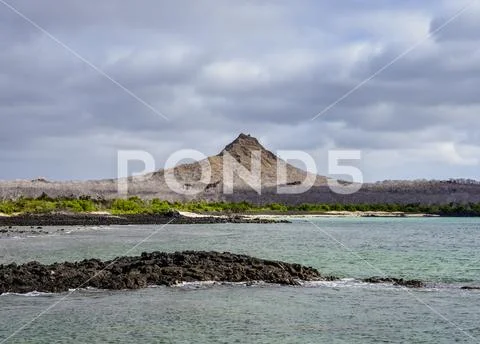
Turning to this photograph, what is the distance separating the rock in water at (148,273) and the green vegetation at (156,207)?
77513mm

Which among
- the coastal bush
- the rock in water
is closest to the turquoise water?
the rock in water

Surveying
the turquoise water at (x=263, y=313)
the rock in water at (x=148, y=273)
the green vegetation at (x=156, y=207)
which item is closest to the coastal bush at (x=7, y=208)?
the green vegetation at (x=156, y=207)

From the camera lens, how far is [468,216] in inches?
6250

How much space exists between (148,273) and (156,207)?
10565 centimetres

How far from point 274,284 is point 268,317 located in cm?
675

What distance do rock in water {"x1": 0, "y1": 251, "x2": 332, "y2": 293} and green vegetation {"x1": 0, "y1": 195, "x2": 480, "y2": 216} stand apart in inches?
3052

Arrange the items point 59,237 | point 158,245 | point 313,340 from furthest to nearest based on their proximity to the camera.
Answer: point 59,237 → point 158,245 → point 313,340

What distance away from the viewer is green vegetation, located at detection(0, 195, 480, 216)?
11381cm

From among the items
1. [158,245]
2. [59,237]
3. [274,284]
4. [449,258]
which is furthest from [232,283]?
[59,237]

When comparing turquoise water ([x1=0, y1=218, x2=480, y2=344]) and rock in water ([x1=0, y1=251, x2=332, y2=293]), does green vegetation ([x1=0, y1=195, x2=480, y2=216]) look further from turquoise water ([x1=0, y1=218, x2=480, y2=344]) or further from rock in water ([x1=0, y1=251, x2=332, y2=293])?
turquoise water ([x1=0, y1=218, x2=480, y2=344])

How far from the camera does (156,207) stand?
134m

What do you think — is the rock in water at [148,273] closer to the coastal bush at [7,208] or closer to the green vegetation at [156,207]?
the coastal bush at [7,208]

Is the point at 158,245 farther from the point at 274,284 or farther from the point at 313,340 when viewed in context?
the point at 313,340

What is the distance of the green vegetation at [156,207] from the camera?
11381 centimetres
